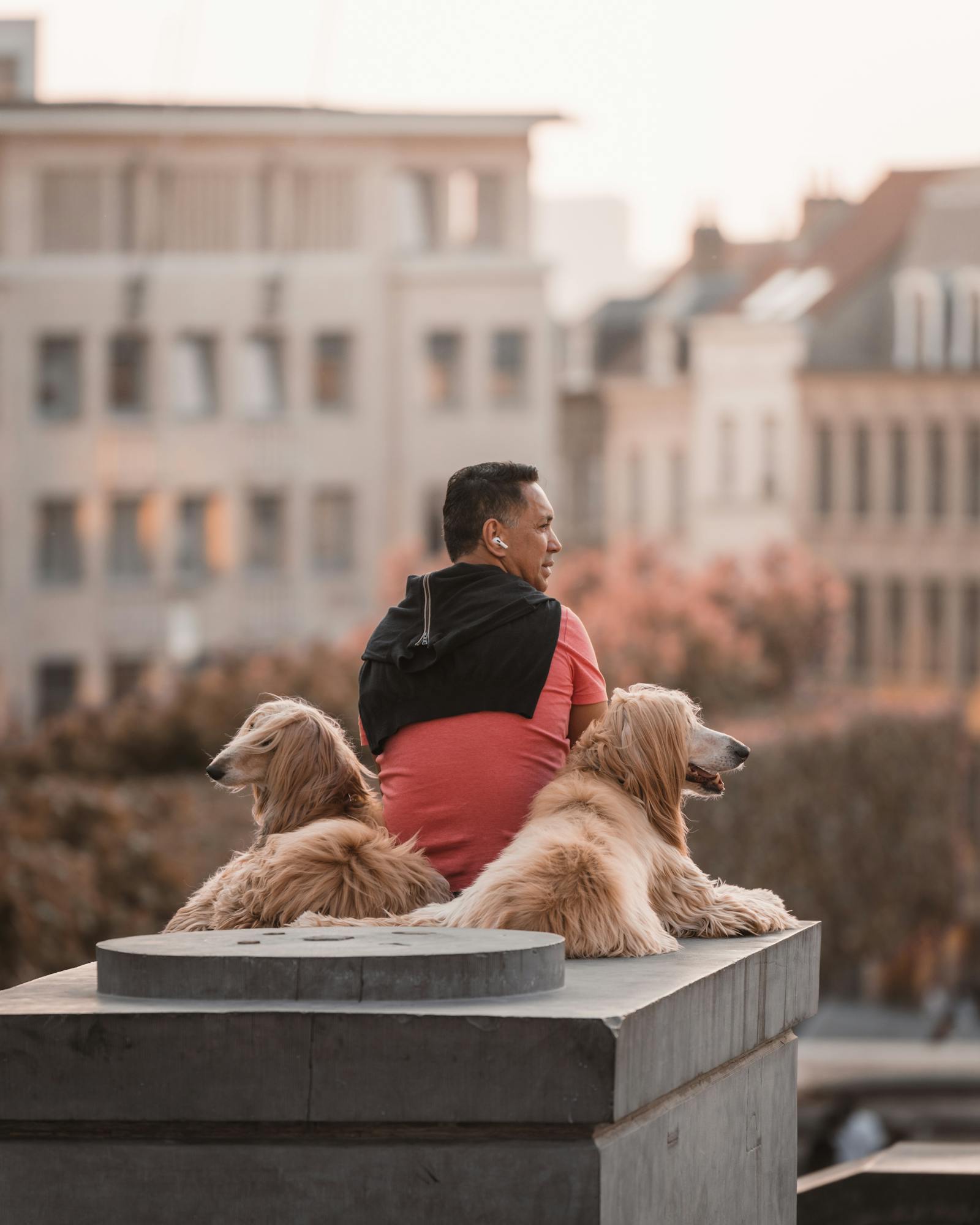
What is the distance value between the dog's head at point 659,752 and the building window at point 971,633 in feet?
203

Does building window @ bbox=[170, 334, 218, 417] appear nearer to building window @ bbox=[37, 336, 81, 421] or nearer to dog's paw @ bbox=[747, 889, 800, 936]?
building window @ bbox=[37, 336, 81, 421]

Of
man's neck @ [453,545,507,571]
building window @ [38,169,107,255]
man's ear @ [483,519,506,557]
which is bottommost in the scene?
man's neck @ [453,545,507,571]

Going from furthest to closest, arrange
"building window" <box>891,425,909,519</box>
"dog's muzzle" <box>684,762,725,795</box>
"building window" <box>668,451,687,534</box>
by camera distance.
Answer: "building window" <box>668,451,687,534</box> → "building window" <box>891,425,909,519</box> → "dog's muzzle" <box>684,762,725,795</box>

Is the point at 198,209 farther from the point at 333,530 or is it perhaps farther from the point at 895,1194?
the point at 895,1194

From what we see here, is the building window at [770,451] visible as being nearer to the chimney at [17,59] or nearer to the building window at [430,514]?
the building window at [430,514]

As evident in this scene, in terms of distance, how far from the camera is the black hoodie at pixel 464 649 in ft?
20.6

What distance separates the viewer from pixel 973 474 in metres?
67.4

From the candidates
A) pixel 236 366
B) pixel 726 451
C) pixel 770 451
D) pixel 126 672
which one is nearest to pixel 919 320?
pixel 770 451

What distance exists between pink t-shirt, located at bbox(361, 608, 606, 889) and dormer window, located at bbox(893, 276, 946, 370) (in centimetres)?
6202

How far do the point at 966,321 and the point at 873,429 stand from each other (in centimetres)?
361

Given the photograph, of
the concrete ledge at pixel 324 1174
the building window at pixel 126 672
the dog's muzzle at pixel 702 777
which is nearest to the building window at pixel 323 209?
the building window at pixel 126 672

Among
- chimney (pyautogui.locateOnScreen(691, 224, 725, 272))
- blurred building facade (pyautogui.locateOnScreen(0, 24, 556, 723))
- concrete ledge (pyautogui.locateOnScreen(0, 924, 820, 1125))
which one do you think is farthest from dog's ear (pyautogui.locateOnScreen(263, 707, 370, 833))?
chimney (pyautogui.locateOnScreen(691, 224, 725, 272))

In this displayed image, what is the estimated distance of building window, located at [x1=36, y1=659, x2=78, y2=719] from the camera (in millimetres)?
56312

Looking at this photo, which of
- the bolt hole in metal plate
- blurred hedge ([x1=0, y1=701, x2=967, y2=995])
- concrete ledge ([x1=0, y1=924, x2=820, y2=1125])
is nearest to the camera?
concrete ledge ([x1=0, y1=924, x2=820, y2=1125])
